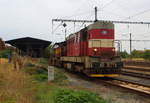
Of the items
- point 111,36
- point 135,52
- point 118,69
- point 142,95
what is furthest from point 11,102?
point 135,52

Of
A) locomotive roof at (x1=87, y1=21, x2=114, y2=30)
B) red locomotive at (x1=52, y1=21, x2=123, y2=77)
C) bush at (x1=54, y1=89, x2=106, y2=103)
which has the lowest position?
bush at (x1=54, y1=89, x2=106, y2=103)

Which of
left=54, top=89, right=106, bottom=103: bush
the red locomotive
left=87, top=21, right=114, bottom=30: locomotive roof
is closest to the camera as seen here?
left=54, top=89, right=106, bottom=103: bush

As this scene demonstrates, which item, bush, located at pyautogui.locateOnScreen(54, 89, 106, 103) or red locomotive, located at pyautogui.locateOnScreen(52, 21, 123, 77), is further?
red locomotive, located at pyautogui.locateOnScreen(52, 21, 123, 77)

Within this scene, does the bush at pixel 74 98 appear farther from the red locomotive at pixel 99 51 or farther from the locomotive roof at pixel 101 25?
the locomotive roof at pixel 101 25

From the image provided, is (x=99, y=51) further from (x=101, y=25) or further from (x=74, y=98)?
(x=74, y=98)

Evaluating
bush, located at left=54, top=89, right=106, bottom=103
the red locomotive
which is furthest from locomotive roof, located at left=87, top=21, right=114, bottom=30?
bush, located at left=54, top=89, right=106, bottom=103

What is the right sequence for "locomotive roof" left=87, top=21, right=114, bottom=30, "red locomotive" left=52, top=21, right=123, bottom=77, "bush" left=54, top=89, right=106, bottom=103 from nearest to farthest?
1. "bush" left=54, top=89, right=106, bottom=103
2. "red locomotive" left=52, top=21, right=123, bottom=77
3. "locomotive roof" left=87, top=21, right=114, bottom=30

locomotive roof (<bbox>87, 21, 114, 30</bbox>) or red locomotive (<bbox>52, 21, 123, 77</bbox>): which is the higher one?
locomotive roof (<bbox>87, 21, 114, 30</bbox>)

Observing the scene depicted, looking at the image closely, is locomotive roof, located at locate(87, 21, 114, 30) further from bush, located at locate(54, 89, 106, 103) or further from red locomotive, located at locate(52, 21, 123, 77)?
bush, located at locate(54, 89, 106, 103)

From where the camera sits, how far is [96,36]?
1379 cm

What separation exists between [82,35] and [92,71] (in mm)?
3375

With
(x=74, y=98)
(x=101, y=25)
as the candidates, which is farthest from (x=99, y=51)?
(x=74, y=98)

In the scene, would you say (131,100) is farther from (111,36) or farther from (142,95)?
(111,36)

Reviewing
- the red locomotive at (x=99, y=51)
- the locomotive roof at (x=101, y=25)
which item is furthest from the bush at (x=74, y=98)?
the locomotive roof at (x=101, y=25)
